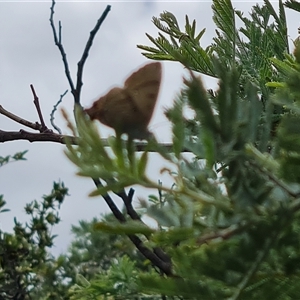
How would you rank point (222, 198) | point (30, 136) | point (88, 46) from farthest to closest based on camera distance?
1. point (30, 136)
2. point (88, 46)
3. point (222, 198)

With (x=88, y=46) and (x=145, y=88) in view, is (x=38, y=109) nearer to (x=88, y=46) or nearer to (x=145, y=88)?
(x=88, y=46)

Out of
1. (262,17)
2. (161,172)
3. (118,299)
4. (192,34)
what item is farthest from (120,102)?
(118,299)

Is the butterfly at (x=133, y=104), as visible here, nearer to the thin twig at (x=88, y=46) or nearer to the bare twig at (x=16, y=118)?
the thin twig at (x=88, y=46)

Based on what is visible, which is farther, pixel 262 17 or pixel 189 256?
pixel 262 17

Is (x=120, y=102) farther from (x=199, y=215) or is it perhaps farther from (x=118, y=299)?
(x=118, y=299)

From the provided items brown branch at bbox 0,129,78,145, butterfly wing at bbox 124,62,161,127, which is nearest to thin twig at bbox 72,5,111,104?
brown branch at bbox 0,129,78,145

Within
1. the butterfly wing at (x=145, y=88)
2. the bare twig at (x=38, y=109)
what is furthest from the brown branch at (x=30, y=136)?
the butterfly wing at (x=145, y=88)

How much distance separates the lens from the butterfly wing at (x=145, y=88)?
372 millimetres

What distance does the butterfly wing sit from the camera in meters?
0.37

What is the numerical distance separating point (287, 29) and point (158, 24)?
0.16m

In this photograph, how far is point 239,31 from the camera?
71 centimetres

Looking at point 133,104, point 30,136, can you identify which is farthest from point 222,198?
point 30,136

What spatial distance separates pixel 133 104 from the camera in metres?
0.37

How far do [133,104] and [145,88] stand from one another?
0.02 meters
